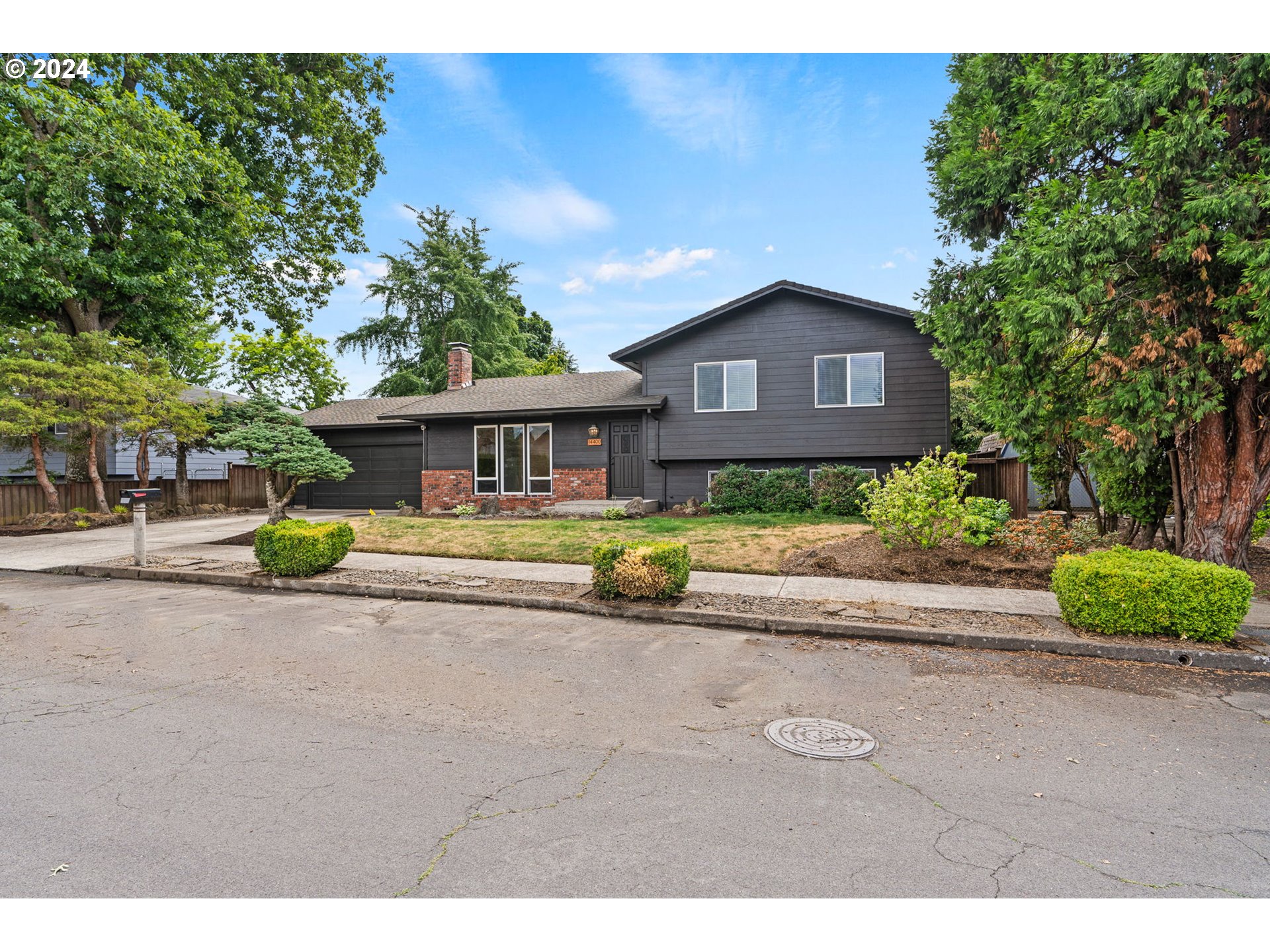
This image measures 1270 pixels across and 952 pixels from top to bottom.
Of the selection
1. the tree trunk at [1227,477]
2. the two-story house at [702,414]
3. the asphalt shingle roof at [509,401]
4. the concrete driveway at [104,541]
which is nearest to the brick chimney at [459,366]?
the asphalt shingle roof at [509,401]

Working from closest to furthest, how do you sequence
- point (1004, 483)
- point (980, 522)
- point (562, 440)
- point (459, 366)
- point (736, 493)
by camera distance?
1. point (980, 522)
2. point (1004, 483)
3. point (736, 493)
4. point (562, 440)
5. point (459, 366)

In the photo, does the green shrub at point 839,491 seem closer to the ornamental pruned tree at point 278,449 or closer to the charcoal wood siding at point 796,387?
the charcoal wood siding at point 796,387

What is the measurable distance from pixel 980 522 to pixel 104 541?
1567cm

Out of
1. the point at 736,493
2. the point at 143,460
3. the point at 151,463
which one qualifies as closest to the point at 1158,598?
the point at 736,493

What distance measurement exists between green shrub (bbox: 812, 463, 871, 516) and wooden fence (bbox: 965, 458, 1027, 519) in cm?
227

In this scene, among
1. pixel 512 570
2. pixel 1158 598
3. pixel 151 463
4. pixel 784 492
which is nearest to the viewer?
pixel 1158 598

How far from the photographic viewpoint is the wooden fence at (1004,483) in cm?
1217

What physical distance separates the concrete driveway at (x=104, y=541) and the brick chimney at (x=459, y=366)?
614 centimetres

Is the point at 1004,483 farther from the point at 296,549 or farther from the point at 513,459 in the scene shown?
the point at 296,549

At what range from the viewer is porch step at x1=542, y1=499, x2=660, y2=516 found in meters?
15.0

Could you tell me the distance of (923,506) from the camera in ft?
27.4

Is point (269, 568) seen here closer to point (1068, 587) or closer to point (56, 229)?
point (1068, 587)

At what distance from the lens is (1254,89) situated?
6.13m

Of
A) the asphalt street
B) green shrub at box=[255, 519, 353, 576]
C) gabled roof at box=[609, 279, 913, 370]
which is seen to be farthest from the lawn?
gabled roof at box=[609, 279, 913, 370]
